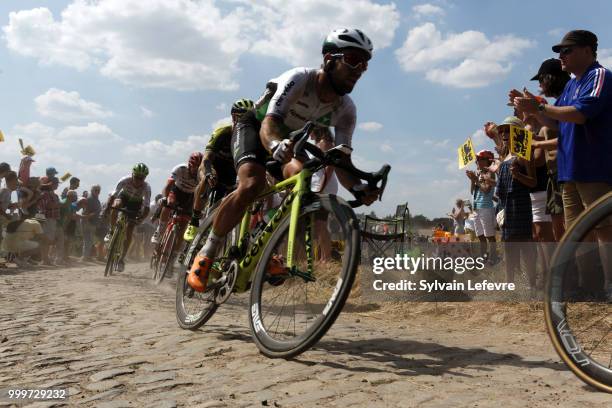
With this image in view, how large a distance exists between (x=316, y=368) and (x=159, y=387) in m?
0.95

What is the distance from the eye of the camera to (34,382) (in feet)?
10.5

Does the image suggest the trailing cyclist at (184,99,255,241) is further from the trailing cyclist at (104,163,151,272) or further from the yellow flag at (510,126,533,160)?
the trailing cyclist at (104,163,151,272)

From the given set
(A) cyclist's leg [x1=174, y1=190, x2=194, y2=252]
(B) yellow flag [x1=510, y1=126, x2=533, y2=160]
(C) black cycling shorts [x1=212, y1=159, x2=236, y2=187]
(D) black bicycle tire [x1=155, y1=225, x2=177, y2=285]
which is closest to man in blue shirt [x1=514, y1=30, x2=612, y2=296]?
(B) yellow flag [x1=510, y1=126, x2=533, y2=160]

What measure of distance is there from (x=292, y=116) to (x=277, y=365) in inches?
83.8

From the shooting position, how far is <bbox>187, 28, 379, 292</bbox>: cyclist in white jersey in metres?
4.10

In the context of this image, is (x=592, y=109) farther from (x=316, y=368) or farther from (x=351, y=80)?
(x=316, y=368)

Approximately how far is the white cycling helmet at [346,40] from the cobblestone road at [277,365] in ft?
7.61

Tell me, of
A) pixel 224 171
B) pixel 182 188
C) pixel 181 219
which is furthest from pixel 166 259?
pixel 224 171

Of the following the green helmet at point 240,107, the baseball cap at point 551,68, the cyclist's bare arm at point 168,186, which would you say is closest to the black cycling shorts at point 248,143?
the green helmet at point 240,107

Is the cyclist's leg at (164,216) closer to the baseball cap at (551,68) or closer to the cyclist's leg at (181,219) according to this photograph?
the cyclist's leg at (181,219)

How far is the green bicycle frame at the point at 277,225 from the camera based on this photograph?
3.66 m

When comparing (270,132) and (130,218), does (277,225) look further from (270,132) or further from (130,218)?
(130,218)

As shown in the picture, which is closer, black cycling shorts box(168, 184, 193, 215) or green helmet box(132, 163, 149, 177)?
black cycling shorts box(168, 184, 193, 215)

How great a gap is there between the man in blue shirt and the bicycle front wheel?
216cm
